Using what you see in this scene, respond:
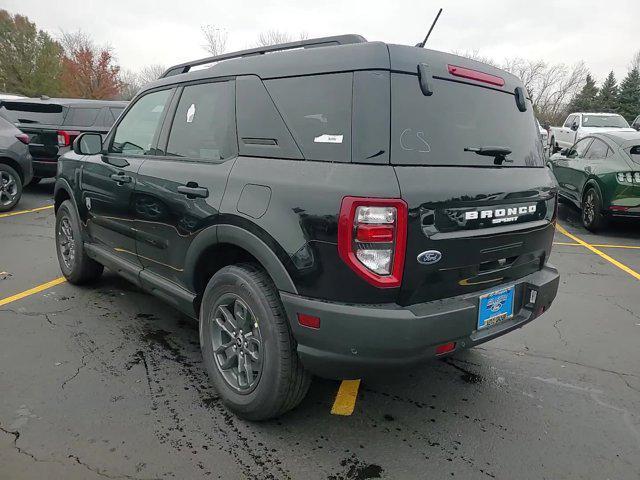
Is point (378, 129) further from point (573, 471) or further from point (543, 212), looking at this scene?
point (573, 471)

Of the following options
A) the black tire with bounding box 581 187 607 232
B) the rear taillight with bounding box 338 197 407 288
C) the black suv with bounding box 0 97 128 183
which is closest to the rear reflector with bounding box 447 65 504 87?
the rear taillight with bounding box 338 197 407 288

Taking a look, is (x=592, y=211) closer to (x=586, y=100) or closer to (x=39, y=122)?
(x=39, y=122)

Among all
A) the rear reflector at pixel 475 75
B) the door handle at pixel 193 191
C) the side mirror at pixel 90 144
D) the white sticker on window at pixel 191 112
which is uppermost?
the rear reflector at pixel 475 75

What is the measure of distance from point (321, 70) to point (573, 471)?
2.29 m

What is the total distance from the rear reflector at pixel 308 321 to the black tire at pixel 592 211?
7.04m

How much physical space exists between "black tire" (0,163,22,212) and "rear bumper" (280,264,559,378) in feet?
24.8

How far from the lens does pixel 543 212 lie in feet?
8.87

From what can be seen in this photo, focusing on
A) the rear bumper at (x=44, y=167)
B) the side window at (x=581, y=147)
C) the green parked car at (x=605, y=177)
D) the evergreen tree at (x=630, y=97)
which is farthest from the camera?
the evergreen tree at (x=630, y=97)

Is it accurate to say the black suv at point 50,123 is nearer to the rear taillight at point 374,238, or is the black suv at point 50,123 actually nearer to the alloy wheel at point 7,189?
the alloy wheel at point 7,189

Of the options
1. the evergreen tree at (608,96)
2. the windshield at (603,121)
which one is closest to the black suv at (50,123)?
the windshield at (603,121)

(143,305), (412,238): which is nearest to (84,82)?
(143,305)

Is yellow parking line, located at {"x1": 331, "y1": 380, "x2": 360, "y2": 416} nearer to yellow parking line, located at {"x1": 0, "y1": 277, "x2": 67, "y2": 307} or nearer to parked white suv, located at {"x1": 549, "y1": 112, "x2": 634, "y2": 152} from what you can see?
yellow parking line, located at {"x1": 0, "y1": 277, "x2": 67, "y2": 307}

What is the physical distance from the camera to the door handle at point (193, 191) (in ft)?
8.68

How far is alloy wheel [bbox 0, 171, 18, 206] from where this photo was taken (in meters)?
7.79
